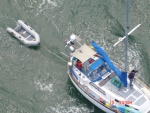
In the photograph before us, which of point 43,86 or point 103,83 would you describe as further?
point 43,86

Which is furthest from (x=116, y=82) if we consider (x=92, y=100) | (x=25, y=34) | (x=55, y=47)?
(x=25, y=34)

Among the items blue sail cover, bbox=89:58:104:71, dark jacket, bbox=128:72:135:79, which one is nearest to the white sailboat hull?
blue sail cover, bbox=89:58:104:71

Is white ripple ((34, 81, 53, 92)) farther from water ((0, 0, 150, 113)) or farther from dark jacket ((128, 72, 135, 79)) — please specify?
dark jacket ((128, 72, 135, 79))

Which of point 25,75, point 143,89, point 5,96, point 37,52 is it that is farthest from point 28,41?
point 143,89

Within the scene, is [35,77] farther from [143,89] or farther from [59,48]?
[143,89]

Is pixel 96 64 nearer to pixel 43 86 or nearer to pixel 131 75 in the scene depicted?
→ pixel 131 75

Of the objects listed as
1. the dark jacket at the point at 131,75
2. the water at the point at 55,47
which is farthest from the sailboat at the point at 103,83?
the water at the point at 55,47

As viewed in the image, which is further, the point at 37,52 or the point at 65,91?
the point at 37,52
